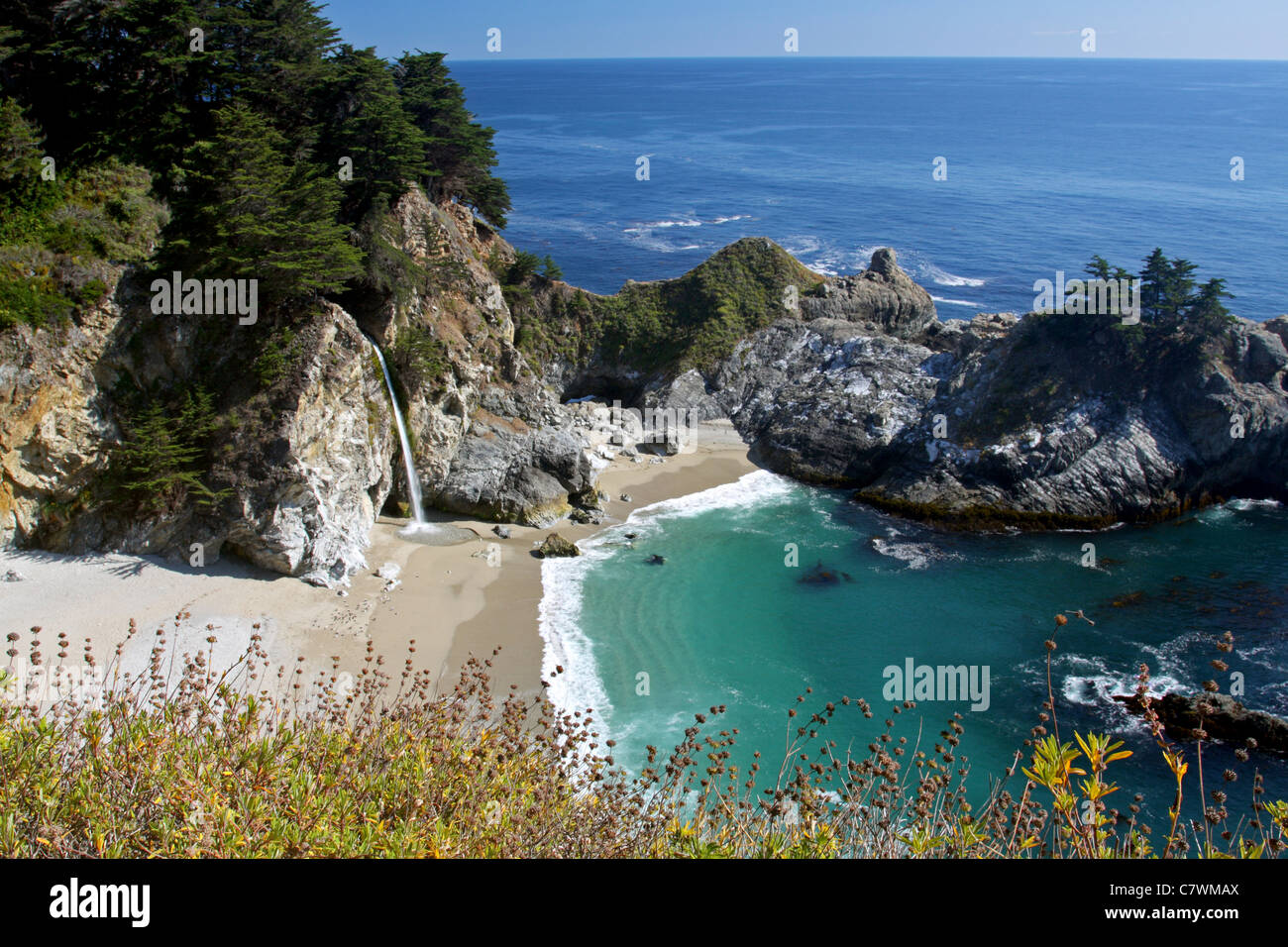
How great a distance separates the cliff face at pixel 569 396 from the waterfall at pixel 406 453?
0.37 metres

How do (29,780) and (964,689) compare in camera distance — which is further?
(964,689)

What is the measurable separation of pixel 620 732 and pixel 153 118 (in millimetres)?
24289

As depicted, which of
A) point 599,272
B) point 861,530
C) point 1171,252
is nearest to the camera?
point 861,530

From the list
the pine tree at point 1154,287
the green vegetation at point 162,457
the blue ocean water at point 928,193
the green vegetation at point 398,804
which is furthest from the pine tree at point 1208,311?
the green vegetation at point 162,457

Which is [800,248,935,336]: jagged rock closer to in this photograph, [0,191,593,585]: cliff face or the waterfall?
[0,191,593,585]: cliff face

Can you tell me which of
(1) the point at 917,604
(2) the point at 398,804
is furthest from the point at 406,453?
(2) the point at 398,804

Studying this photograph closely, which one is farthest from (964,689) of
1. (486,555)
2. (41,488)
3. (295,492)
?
(41,488)

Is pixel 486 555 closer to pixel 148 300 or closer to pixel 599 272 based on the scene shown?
pixel 148 300

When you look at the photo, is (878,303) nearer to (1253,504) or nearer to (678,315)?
(678,315)

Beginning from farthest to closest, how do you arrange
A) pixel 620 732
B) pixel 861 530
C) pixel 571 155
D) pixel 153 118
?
1. pixel 571 155
2. pixel 861 530
3. pixel 153 118
4. pixel 620 732

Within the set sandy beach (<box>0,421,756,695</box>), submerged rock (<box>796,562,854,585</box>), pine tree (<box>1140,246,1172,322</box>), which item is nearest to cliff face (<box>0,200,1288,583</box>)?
sandy beach (<box>0,421,756,695</box>)

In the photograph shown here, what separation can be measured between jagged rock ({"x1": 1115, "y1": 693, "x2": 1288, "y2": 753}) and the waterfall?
2187 cm

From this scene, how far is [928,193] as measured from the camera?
95188mm
